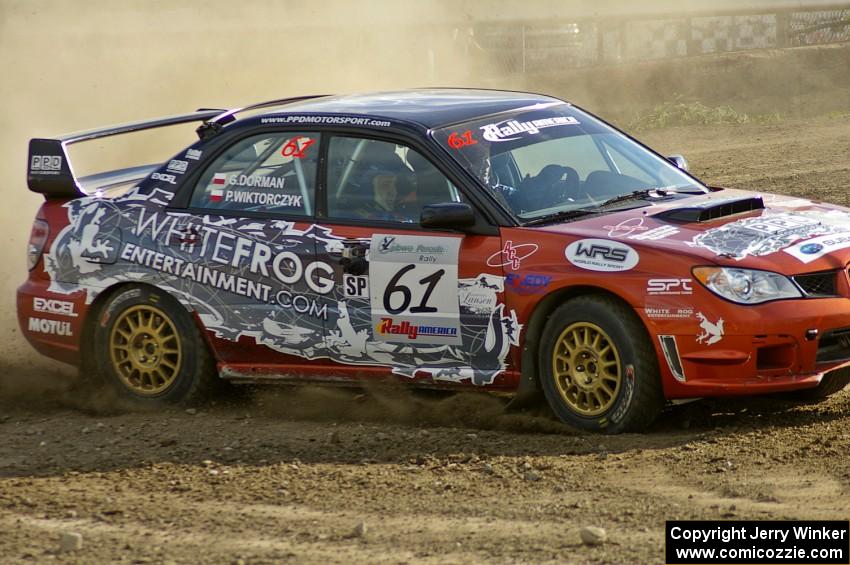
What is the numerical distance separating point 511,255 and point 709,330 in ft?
3.23

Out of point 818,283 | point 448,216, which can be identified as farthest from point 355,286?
point 818,283

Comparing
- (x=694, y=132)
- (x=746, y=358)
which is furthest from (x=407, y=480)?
(x=694, y=132)

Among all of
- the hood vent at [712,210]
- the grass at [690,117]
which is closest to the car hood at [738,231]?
the hood vent at [712,210]

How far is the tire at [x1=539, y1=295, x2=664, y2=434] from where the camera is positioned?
591 cm

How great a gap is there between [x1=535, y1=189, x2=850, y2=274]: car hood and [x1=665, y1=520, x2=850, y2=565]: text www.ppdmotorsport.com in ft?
4.56

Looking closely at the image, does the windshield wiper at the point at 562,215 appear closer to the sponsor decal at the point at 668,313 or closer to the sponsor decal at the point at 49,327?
the sponsor decal at the point at 668,313

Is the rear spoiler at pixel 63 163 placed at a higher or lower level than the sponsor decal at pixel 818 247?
higher

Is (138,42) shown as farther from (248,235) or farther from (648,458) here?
(648,458)

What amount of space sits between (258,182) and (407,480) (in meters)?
2.12

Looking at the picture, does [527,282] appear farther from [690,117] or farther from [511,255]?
[690,117]

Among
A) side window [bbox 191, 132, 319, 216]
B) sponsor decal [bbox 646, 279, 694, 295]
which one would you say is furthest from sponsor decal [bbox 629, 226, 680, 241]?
side window [bbox 191, 132, 319, 216]

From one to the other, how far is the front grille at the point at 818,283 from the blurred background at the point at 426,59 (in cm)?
1252

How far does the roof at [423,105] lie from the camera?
6.86 meters

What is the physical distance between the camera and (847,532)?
4.66 m
